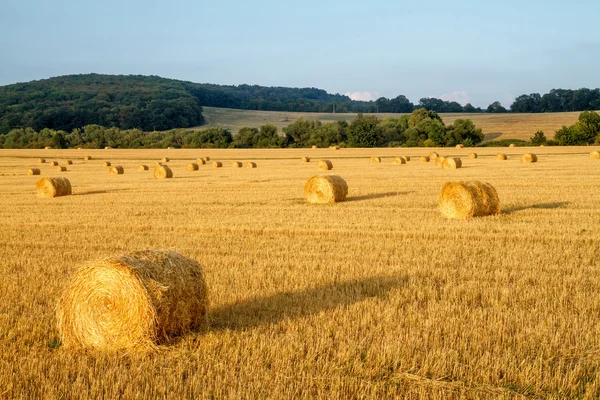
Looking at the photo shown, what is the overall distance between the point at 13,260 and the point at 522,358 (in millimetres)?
8092

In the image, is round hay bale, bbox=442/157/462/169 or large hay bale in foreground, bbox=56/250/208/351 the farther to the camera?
round hay bale, bbox=442/157/462/169

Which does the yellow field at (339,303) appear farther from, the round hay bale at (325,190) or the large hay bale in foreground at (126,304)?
the round hay bale at (325,190)

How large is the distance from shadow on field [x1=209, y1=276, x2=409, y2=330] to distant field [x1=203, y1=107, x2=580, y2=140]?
68.3 meters

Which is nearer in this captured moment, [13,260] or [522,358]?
[522,358]

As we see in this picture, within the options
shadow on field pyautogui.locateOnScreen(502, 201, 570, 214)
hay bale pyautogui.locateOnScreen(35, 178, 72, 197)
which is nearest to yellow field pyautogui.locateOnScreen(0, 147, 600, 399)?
shadow on field pyautogui.locateOnScreen(502, 201, 570, 214)

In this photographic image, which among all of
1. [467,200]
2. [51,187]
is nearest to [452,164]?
[467,200]

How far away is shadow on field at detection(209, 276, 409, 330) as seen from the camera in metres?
6.93

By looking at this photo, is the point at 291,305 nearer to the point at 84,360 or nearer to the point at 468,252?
the point at 84,360

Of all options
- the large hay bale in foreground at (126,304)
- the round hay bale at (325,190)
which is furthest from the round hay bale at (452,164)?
the large hay bale in foreground at (126,304)

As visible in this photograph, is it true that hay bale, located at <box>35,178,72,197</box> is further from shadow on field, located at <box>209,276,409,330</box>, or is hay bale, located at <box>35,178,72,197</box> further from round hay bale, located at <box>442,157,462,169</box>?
round hay bale, located at <box>442,157,462,169</box>

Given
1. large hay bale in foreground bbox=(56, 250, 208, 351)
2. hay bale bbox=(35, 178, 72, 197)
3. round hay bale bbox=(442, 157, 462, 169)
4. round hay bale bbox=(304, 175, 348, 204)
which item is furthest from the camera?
round hay bale bbox=(442, 157, 462, 169)

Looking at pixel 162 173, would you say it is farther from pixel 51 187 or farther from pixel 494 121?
pixel 494 121

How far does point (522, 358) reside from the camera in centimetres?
578

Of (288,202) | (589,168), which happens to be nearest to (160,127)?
(589,168)
